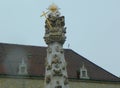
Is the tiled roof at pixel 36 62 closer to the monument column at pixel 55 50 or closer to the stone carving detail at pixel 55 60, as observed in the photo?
the monument column at pixel 55 50

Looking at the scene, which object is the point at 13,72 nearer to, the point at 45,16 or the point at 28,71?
the point at 28,71

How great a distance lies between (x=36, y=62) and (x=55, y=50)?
24333 mm

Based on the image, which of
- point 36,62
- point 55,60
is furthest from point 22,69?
point 55,60

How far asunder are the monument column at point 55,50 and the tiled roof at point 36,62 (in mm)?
22474

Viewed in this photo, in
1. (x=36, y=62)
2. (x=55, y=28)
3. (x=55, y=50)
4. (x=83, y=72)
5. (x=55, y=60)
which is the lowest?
(x=55, y=60)

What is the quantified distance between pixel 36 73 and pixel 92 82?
4946 millimetres

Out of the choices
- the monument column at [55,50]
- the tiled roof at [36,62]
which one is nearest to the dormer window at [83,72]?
the tiled roof at [36,62]

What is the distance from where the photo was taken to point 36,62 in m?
35.0

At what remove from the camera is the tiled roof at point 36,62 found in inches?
1332

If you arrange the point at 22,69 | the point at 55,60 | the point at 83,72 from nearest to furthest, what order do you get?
the point at 55,60
the point at 22,69
the point at 83,72

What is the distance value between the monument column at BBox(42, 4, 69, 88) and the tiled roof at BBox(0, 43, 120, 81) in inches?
885

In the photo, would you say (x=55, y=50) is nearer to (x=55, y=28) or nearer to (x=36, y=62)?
(x=55, y=28)

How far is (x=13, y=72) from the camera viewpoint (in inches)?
1320

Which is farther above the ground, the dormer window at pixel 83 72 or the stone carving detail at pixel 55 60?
Answer: the dormer window at pixel 83 72
